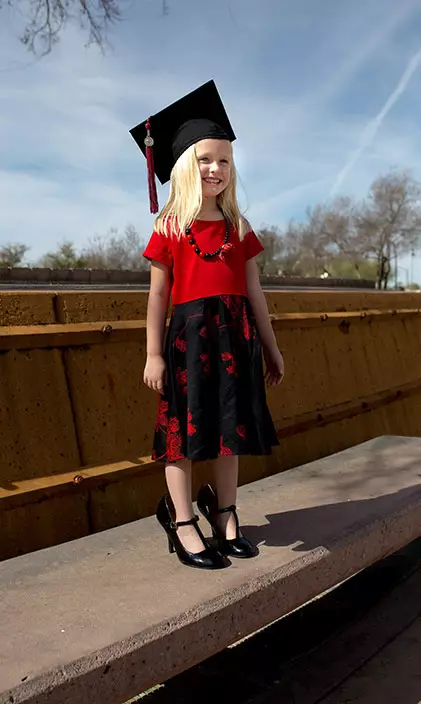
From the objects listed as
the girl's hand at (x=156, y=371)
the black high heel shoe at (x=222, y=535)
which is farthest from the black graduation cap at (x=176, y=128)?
the black high heel shoe at (x=222, y=535)

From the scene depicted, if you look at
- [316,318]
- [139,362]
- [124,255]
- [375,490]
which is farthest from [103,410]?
[124,255]

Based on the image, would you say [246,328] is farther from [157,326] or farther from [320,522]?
[320,522]

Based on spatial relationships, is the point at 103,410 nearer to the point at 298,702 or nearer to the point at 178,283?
the point at 178,283

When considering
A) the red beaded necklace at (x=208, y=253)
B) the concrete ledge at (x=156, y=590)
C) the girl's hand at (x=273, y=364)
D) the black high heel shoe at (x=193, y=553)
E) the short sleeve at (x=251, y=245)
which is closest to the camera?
the concrete ledge at (x=156, y=590)

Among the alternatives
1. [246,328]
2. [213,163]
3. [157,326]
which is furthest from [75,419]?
[213,163]

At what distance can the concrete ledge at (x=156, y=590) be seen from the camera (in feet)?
5.87

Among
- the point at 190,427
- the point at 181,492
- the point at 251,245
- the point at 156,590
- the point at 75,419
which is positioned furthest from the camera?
the point at 75,419

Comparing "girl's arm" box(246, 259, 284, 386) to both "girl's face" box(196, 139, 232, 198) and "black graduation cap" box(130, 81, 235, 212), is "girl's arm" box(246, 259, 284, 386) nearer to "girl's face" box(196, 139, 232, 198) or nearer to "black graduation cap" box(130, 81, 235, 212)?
"girl's face" box(196, 139, 232, 198)

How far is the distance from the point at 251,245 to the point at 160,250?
14.3 inches

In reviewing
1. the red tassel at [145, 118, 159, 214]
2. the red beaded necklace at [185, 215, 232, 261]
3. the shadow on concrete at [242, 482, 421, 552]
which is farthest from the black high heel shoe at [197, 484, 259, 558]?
the red tassel at [145, 118, 159, 214]

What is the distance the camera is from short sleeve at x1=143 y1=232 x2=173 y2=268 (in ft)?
8.34

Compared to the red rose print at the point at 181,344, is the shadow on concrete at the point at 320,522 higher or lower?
lower

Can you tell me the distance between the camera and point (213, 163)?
2.53 m

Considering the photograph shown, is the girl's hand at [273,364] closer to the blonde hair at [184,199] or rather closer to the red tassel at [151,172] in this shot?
the blonde hair at [184,199]
